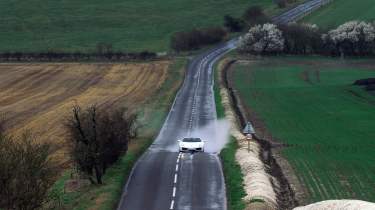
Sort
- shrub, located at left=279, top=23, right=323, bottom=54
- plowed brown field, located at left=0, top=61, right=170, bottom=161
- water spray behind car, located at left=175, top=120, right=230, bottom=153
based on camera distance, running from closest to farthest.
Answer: water spray behind car, located at left=175, top=120, right=230, bottom=153, plowed brown field, located at left=0, top=61, right=170, bottom=161, shrub, located at left=279, top=23, right=323, bottom=54

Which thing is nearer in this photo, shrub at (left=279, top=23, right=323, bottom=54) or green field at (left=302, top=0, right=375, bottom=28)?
shrub at (left=279, top=23, right=323, bottom=54)

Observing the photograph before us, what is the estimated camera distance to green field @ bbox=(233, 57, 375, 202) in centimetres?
3878

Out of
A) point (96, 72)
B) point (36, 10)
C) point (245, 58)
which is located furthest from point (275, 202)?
point (36, 10)

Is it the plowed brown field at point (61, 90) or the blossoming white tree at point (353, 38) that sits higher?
the blossoming white tree at point (353, 38)

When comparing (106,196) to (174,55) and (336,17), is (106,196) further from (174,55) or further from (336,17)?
(336,17)

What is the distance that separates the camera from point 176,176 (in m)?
38.8

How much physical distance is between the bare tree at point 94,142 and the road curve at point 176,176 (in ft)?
5.24

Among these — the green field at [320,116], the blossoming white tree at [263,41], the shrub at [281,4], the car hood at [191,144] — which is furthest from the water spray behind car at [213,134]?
A: the shrub at [281,4]

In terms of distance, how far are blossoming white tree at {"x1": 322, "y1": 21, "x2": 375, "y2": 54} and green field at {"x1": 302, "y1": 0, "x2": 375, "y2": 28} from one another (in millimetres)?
12499

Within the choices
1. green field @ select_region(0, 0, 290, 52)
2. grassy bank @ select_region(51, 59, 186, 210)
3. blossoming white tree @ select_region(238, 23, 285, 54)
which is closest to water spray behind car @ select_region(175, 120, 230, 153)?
grassy bank @ select_region(51, 59, 186, 210)

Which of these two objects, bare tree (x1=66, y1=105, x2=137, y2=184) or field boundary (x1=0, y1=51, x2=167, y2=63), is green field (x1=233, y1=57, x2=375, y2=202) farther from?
field boundary (x1=0, y1=51, x2=167, y2=63)

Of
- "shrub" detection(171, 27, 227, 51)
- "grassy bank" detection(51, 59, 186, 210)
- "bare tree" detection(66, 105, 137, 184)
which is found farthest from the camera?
"shrub" detection(171, 27, 227, 51)

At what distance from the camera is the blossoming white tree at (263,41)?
120 meters

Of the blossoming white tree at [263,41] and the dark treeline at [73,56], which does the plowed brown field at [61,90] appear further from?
the blossoming white tree at [263,41]
